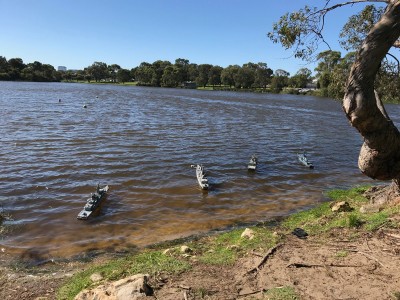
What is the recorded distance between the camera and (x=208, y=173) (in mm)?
26031

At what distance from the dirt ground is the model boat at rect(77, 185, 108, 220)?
5.52 m

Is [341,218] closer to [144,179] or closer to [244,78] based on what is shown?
[144,179]

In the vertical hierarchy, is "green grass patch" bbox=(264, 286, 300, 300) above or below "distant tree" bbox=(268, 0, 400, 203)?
below

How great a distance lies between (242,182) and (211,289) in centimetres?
1583

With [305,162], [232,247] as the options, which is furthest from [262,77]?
[232,247]

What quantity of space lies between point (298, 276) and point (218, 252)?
338 centimetres

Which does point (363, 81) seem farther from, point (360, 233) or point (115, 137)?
point (115, 137)

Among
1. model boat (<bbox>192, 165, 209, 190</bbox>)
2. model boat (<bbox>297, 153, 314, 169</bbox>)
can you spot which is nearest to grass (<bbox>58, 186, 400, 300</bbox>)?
model boat (<bbox>192, 165, 209, 190</bbox>)

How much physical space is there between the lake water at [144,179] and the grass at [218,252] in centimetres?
245

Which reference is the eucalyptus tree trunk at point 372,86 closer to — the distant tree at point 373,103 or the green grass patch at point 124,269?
the distant tree at point 373,103

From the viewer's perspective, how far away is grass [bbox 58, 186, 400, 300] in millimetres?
10180

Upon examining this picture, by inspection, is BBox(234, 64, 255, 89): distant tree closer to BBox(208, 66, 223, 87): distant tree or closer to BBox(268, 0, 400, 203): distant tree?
BBox(208, 66, 223, 87): distant tree

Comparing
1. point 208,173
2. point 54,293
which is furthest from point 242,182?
point 54,293

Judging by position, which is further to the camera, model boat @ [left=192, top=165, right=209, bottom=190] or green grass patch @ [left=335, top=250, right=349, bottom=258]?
model boat @ [left=192, top=165, right=209, bottom=190]
